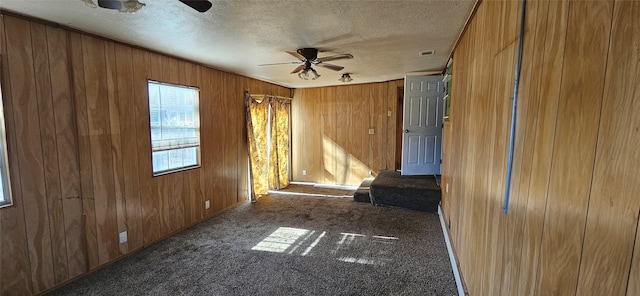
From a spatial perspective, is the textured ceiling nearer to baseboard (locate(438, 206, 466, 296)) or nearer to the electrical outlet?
the electrical outlet

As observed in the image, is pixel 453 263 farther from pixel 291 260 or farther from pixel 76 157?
pixel 76 157

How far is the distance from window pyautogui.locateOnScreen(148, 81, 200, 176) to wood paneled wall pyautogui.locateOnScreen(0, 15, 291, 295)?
0.34 feet

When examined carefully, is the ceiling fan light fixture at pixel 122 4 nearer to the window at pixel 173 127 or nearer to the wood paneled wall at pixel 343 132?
the window at pixel 173 127

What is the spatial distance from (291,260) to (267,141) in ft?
10.1

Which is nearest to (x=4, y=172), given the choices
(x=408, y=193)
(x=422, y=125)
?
(x=408, y=193)

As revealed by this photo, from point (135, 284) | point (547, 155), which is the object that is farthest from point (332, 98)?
point (547, 155)

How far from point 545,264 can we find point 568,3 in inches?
32.4

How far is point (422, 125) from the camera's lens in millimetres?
4508

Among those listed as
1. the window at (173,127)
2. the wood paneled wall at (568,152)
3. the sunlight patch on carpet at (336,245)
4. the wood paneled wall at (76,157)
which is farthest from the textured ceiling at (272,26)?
the sunlight patch on carpet at (336,245)

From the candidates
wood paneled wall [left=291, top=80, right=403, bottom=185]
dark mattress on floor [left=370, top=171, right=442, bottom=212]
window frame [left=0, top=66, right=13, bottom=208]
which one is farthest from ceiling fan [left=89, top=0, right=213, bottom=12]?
wood paneled wall [left=291, top=80, right=403, bottom=185]

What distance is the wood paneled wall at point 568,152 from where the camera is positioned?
62 cm

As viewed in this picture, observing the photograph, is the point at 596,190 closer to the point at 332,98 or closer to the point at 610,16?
the point at 610,16

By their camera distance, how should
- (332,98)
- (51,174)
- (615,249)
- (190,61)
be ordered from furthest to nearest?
(332,98)
(190,61)
(51,174)
(615,249)

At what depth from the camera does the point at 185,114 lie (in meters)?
3.59
